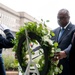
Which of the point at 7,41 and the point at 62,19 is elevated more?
the point at 62,19

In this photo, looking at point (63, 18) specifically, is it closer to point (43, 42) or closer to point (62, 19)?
point (62, 19)

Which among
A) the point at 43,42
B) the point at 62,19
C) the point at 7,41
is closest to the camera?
the point at 43,42

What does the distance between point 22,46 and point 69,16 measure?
3.16 ft

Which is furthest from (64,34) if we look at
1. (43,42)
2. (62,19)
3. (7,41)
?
(43,42)

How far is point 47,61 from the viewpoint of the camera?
2361 millimetres

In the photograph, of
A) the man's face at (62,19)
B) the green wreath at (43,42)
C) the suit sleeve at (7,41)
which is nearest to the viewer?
the green wreath at (43,42)

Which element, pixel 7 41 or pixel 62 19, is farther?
pixel 62 19

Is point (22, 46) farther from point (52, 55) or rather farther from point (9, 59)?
point (9, 59)

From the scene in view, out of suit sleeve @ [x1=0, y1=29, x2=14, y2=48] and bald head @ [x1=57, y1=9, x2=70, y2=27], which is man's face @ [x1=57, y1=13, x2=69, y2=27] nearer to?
bald head @ [x1=57, y1=9, x2=70, y2=27]

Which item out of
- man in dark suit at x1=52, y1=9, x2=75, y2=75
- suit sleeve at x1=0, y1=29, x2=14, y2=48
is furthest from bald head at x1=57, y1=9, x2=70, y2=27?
suit sleeve at x1=0, y1=29, x2=14, y2=48

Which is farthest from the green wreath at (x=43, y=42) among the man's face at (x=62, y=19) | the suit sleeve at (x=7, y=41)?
the man's face at (x=62, y=19)

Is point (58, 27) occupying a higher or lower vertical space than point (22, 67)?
higher

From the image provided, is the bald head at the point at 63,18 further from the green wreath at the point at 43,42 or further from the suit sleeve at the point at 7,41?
the green wreath at the point at 43,42

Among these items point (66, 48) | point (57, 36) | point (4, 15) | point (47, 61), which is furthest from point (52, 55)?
point (4, 15)
